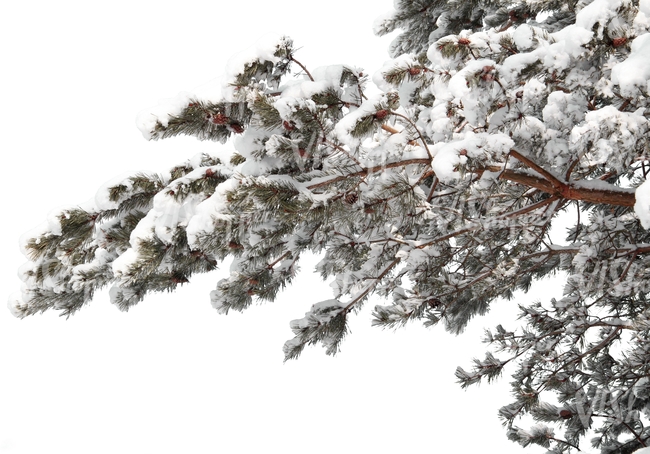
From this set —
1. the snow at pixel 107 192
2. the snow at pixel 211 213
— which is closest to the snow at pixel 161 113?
the snow at pixel 107 192

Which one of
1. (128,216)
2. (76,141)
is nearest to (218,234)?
(128,216)

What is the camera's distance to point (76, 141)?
91.2 m

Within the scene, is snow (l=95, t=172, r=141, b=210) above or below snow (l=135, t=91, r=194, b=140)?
below

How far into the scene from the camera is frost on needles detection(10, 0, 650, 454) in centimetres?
225

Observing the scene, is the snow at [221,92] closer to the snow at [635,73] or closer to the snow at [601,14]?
the snow at [601,14]

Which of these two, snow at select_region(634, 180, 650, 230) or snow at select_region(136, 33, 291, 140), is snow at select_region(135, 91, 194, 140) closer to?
snow at select_region(136, 33, 291, 140)

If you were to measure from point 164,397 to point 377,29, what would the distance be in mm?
29282

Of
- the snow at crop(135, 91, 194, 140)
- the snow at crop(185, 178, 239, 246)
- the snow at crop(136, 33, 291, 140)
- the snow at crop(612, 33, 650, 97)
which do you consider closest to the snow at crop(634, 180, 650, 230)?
the snow at crop(612, 33, 650, 97)

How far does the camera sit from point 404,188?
2582mm

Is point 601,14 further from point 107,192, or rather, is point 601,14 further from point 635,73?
point 107,192

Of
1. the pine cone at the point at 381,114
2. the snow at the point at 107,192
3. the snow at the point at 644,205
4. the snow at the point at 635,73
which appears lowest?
the snow at the point at 644,205

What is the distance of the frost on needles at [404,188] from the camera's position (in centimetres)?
225

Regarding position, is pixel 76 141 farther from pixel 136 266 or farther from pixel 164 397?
pixel 136 266

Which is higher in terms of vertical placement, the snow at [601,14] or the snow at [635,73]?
the snow at [601,14]
